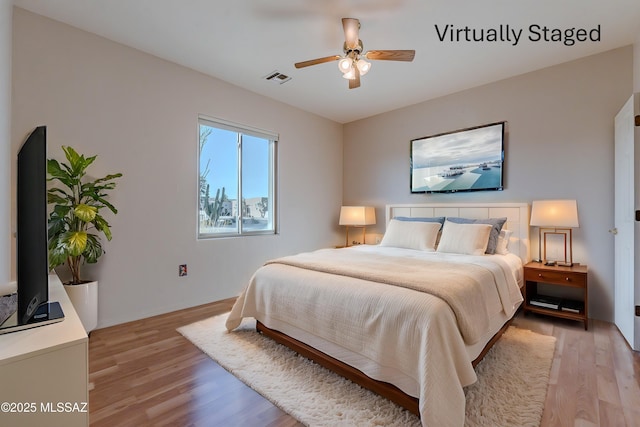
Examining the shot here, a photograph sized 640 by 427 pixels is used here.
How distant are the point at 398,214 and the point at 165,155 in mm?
3165

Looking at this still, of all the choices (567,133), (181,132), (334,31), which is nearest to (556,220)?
(567,133)

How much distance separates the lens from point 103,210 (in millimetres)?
2730

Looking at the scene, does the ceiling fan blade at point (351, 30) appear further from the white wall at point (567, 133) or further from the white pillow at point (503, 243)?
the white pillow at point (503, 243)

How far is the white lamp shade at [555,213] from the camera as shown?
2.82 m

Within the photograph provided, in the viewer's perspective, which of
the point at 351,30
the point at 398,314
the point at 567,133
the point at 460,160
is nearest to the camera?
the point at 398,314

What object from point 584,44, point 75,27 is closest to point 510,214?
point 584,44

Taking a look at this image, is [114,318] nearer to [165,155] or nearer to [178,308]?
[178,308]

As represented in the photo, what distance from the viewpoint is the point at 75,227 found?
238 cm

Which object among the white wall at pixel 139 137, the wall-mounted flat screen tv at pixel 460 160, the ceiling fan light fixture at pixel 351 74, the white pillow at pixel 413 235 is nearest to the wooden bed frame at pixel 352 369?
the white pillow at pixel 413 235

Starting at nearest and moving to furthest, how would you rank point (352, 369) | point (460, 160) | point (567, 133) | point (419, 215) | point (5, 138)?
point (352, 369)
point (5, 138)
point (567, 133)
point (460, 160)
point (419, 215)

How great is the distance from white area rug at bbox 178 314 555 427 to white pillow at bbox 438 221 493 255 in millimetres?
860

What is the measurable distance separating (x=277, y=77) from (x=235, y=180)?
138 centimetres

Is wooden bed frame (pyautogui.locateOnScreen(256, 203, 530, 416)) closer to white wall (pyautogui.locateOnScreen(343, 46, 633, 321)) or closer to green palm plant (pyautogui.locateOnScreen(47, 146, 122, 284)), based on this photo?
white wall (pyautogui.locateOnScreen(343, 46, 633, 321))

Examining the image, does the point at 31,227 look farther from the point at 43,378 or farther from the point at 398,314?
the point at 398,314
